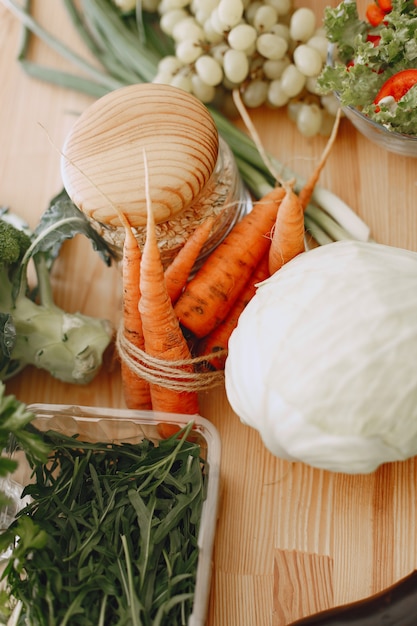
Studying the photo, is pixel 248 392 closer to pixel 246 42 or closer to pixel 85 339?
pixel 85 339

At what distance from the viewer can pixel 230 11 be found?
94 cm

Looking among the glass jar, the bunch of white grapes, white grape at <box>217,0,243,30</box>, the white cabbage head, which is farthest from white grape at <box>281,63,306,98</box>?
the white cabbage head

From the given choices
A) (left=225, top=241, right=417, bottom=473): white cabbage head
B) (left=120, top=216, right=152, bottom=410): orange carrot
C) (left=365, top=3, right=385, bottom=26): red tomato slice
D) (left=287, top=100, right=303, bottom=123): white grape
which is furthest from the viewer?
(left=287, top=100, right=303, bottom=123): white grape

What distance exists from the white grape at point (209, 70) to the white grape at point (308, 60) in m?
0.12

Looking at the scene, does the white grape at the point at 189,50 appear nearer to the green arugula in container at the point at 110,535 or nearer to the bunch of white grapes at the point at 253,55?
the bunch of white grapes at the point at 253,55

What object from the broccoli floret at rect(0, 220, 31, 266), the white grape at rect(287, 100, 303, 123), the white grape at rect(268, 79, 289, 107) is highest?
the white grape at rect(268, 79, 289, 107)

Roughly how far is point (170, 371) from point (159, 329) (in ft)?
0.19

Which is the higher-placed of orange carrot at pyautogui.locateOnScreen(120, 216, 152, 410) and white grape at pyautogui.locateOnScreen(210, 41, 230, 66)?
white grape at pyautogui.locateOnScreen(210, 41, 230, 66)

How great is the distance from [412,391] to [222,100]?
22.9 inches

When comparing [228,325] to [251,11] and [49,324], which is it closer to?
[49,324]

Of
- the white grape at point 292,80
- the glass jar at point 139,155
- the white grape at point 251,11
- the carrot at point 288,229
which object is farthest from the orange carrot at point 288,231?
the white grape at point 251,11

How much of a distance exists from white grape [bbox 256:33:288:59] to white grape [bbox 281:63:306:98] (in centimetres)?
3

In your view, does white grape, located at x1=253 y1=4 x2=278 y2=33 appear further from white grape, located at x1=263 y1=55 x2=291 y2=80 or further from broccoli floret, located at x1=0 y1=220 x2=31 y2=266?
broccoli floret, located at x1=0 y1=220 x2=31 y2=266

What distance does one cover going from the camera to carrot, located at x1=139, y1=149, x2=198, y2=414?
79cm
